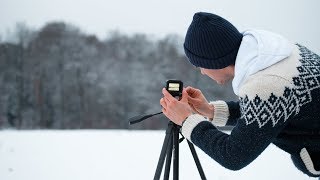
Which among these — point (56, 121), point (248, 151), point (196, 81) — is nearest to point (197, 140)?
point (248, 151)

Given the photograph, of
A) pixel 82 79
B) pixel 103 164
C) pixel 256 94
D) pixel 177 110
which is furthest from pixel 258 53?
pixel 82 79

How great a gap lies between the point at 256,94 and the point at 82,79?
33.2 meters

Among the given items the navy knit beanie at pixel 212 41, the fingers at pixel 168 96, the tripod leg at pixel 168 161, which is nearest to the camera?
the navy knit beanie at pixel 212 41

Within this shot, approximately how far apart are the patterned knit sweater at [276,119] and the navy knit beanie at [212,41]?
9.7 inches

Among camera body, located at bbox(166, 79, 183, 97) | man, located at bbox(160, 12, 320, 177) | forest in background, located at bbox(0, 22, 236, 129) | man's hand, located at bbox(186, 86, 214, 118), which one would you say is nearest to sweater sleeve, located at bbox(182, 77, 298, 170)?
man, located at bbox(160, 12, 320, 177)

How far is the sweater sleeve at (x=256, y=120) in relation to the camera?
1.40 metres

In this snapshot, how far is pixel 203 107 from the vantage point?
2.28 metres

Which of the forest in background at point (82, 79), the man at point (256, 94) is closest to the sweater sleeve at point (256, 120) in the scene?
the man at point (256, 94)

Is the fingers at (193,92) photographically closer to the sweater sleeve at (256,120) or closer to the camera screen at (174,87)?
the camera screen at (174,87)

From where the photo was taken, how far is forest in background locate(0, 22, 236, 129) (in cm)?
2994

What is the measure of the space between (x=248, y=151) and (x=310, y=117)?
32 cm

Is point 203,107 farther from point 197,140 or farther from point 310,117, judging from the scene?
point 310,117

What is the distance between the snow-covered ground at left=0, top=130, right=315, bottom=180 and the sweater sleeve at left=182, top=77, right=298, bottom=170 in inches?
90.7

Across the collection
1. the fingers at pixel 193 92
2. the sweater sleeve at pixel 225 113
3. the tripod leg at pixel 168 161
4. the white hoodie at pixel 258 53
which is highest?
the white hoodie at pixel 258 53
